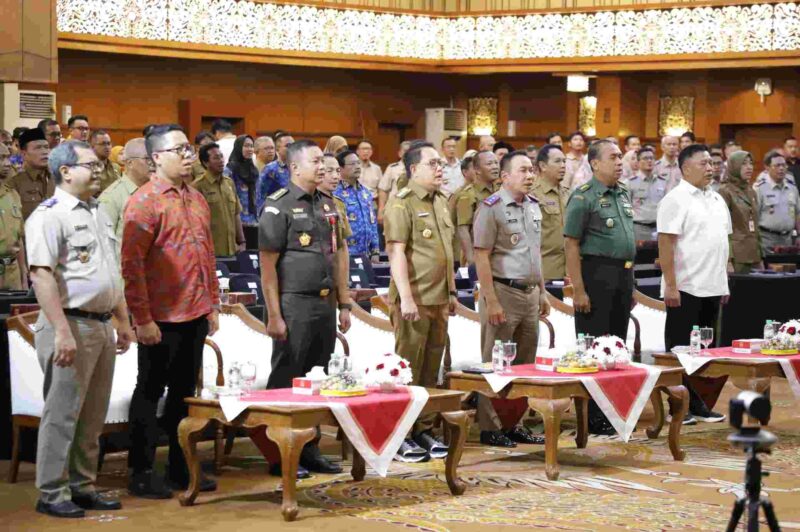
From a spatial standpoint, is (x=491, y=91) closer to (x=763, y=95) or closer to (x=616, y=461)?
(x=763, y=95)

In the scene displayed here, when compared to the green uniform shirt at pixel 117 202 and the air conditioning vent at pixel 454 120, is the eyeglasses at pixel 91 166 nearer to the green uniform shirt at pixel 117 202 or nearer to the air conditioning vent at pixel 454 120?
the green uniform shirt at pixel 117 202

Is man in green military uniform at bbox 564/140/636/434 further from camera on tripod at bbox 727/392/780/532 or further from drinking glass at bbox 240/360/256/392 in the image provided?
camera on tripod at bbox 727/392/780/532

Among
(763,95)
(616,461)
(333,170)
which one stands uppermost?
(763,95)

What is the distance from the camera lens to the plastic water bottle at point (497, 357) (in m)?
6.89

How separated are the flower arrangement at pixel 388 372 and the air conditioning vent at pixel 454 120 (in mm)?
13440

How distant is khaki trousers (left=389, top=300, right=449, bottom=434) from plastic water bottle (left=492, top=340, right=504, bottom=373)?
12.2 inches

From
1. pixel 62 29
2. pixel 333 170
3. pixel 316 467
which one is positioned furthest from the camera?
pixel 62 29

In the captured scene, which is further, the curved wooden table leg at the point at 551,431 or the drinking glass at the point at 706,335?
the drinking glass at the point at 706,335

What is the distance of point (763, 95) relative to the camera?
1781cm

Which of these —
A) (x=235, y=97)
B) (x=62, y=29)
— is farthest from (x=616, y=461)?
(x=235, y=97)

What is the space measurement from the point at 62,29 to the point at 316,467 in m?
9.60

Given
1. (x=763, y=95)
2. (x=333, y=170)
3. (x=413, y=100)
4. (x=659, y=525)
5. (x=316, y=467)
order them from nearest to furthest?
(x=659, y=525), (x=316, y=467), (x=333, y=170), (x=763, y=95), (x=413, y=100)

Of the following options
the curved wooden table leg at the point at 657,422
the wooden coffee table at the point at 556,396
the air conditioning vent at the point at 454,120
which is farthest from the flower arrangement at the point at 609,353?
the air conditioning vent at the point at 454,120

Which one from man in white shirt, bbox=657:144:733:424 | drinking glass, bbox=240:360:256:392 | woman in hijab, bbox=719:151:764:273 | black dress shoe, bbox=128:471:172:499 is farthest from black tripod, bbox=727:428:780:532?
woman in hijab, bbox=719:151:764:273
